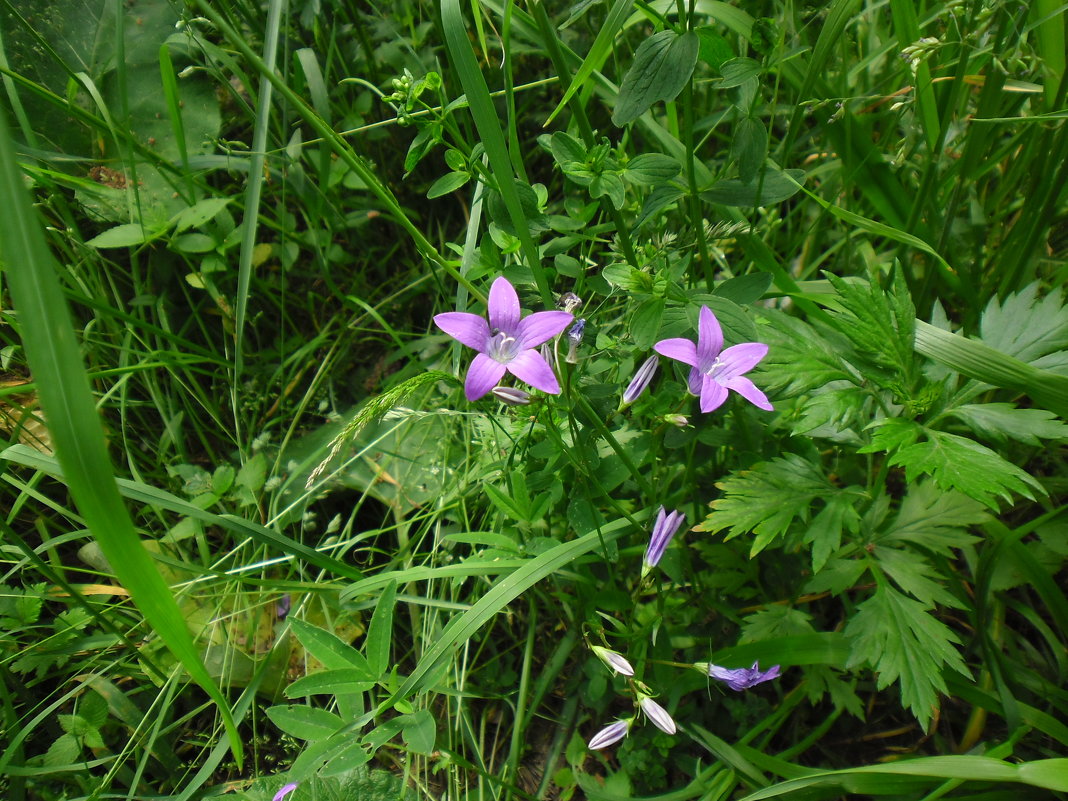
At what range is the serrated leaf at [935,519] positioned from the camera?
4.64 feet

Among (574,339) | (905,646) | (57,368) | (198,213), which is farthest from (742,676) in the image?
(198,213)

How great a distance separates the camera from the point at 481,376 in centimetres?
103

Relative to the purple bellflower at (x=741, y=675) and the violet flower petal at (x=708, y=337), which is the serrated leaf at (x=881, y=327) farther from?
the purple bellflower at (x=741, y=675)

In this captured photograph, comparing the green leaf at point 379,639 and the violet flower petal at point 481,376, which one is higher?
the violet flower petal at point 481,376

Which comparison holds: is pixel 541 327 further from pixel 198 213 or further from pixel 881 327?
pixel 198 213

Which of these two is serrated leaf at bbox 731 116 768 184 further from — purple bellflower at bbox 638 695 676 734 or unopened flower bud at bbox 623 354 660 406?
purple bellflower at bbox 638 695 676 734

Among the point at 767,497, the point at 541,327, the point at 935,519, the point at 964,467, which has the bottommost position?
the point at 935,519

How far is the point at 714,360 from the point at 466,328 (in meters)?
0.46

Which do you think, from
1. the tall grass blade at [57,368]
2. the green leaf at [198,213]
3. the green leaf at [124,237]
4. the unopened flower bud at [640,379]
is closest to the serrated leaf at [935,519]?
the unopened flower bud at [640,379]

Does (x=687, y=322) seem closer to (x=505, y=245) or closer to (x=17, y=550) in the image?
(x=505, y=245)

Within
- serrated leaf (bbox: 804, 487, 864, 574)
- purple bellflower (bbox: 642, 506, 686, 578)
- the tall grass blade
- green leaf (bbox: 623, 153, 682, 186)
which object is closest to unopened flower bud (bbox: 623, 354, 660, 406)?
purple bellflower (bbox: 642, 506, 686, 578)

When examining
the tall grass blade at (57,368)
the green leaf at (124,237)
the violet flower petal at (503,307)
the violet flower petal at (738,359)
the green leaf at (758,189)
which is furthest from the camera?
the green leaf at (124,237)

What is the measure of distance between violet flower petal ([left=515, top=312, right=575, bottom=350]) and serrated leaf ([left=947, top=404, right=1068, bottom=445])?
2.75ft

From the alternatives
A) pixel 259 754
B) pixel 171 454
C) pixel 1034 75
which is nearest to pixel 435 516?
pixel 259 754
